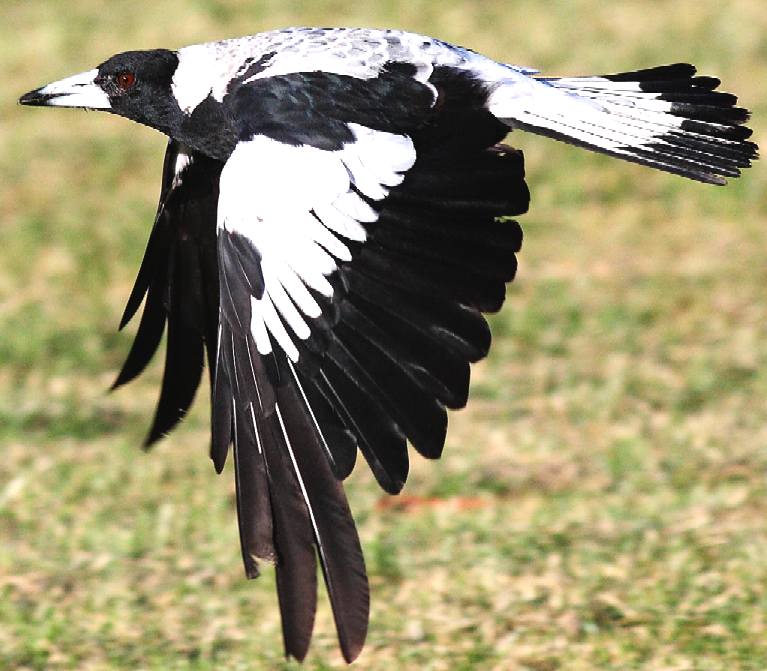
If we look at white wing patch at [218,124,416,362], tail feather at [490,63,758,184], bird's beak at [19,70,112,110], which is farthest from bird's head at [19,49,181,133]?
tail feather at [490,63,758,184]

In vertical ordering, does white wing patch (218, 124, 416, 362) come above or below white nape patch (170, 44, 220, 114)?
below

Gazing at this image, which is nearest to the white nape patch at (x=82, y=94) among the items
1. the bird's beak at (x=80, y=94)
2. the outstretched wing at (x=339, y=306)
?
the bird's beak at (x=80, y=94)

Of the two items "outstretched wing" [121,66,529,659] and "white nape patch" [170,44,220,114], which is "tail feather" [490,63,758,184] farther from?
"white nape patch" [170,44,220,114]

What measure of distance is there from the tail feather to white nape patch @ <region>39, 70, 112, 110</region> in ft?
3.92

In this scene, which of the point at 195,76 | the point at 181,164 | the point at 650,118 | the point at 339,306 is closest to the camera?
the point at 339,306

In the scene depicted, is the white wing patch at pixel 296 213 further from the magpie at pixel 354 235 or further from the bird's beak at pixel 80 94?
the bird's beak at pixel 80 94

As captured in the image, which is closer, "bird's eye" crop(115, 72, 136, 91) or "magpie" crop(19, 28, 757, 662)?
"magpie" crop(19, 28, 757, 662)

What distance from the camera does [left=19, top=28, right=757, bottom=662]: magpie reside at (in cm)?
327

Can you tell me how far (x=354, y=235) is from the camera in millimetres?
3516

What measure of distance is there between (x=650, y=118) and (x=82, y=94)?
5.23ft

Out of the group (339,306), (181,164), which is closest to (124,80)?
(181,164)

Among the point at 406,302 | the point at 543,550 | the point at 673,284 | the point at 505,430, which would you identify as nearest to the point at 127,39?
the point at 673,284

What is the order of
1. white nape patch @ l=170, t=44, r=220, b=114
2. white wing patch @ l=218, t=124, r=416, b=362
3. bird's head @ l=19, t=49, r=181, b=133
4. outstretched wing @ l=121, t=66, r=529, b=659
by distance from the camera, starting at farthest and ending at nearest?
bird's head @ l=19, t=49, r=181, b=133, white nape patch @ l=170, t=44, r=220, b=114, white wing patch @ l=218, t=124, r=416, b=362, outstretched wing @ l=121, t=66, r=529, b=659

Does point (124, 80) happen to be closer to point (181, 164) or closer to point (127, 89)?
point (127, 89)
